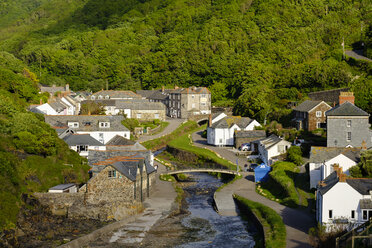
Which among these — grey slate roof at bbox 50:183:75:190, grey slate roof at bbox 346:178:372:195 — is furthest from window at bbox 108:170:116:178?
grey slate roof at bbox 346:178:372:195

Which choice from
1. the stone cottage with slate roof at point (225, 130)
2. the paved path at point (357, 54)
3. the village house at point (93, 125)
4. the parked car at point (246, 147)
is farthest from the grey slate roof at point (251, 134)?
the paved path at point (357, 54)

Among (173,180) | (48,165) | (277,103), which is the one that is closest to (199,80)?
(277,103)

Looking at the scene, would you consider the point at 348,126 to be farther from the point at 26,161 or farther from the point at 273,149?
the point at 26,161

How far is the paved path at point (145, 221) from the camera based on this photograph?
31516 mm

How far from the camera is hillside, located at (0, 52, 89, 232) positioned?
117ft

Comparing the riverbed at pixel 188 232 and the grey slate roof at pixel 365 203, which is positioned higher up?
the grey slate roof at pixel 365 203

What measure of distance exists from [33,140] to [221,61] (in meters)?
75.7

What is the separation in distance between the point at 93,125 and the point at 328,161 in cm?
3190

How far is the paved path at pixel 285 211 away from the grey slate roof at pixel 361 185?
3.29 meters

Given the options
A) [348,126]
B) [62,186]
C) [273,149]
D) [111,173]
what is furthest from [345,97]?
[62,186]

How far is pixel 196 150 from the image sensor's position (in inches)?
2430

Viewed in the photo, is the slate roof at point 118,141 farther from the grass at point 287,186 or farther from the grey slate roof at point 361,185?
the grey slate roof at point 361,185

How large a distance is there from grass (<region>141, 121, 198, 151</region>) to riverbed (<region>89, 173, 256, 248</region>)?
27.6 metres

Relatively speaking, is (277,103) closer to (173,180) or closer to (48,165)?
(173,180)
